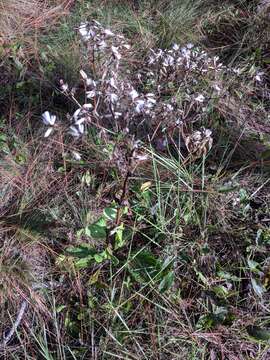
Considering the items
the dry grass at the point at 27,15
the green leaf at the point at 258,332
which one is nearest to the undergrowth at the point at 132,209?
the green leaf at the point at 258,332

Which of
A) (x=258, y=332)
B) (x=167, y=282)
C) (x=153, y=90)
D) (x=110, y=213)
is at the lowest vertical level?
(x=258, y=332)

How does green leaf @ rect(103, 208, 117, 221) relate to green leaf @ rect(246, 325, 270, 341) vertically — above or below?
above

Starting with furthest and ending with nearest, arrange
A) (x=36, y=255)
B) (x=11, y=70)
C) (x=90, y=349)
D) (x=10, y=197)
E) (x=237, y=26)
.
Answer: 1. (x=237, y=26)
2. (x=11, y=70)
3. (x=10, y=197)
4. (x=36, y=255)
5. (x=90, y=349)

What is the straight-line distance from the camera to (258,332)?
1.82m

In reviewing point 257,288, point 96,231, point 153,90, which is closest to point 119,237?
point 96,231

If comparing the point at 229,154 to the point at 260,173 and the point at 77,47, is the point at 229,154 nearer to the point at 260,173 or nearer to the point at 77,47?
the point at 260,173

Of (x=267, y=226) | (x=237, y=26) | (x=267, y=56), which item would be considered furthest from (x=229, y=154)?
(x=237, y=26)

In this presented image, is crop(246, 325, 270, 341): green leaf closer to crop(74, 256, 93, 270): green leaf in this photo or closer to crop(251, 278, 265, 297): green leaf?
crop(251, 278, 265, 297): green leaf

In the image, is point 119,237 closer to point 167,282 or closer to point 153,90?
point 167,282

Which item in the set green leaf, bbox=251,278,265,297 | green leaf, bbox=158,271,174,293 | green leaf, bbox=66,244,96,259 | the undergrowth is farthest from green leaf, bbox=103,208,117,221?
green leaf, bbox=251,278,265,297

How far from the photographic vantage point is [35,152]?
7.58 ft

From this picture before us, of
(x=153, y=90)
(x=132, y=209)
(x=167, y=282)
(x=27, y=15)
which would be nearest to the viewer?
(x=167, y=282)

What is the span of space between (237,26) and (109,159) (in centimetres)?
140

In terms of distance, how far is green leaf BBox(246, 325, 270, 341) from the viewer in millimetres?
1800
